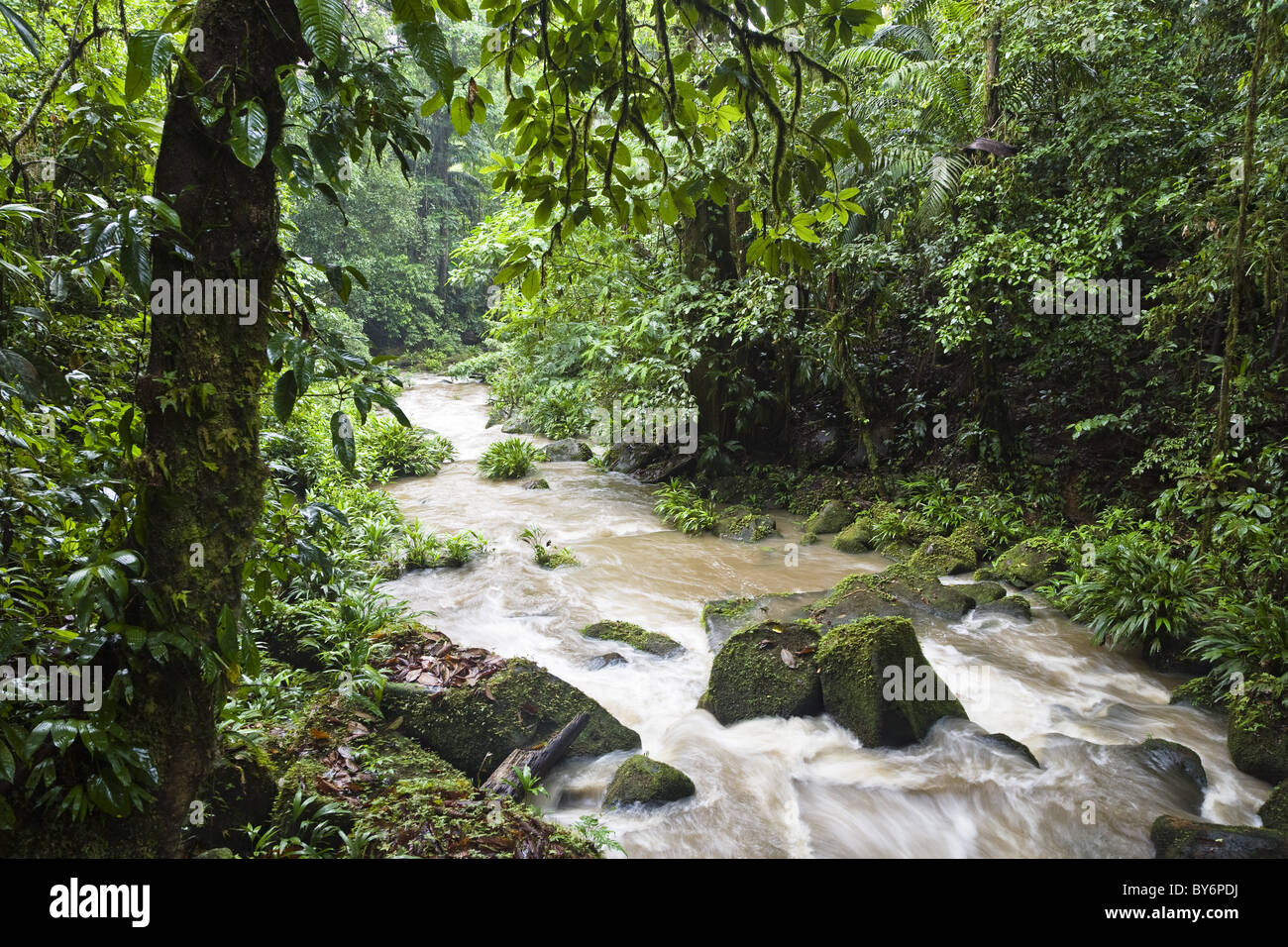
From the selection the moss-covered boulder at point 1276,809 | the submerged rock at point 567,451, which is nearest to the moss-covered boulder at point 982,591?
the moss-covered boulder at point 1276,809

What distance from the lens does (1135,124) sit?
25.2 feet

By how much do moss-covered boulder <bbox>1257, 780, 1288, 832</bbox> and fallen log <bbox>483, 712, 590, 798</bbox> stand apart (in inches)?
153

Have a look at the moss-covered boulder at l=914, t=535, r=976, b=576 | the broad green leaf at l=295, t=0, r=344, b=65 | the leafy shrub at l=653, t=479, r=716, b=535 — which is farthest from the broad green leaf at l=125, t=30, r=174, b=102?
the leafy shrub at l=653, t=479, r=716, b=535

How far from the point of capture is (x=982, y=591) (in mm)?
7152

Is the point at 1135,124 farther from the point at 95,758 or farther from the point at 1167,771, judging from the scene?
the point at 95,758

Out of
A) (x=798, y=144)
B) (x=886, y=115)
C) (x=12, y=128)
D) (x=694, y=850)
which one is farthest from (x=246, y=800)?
(x=886, y=115)

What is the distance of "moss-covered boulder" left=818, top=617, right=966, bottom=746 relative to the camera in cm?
456

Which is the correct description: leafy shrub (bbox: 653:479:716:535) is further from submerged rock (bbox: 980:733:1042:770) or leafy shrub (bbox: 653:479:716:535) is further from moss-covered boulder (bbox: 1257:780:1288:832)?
moss-covered boulder (bbox: 1257:780:1288:832)

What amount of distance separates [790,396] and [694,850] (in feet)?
31.8

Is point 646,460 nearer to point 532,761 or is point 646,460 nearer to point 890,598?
point 890,598

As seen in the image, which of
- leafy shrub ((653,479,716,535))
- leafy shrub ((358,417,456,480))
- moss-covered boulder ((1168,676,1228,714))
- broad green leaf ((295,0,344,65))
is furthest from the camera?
leafy shrub ((358,417,456,480))

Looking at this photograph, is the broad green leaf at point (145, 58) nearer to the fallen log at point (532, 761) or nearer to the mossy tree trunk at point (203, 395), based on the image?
the mossy tree trunk at point (203, 395)

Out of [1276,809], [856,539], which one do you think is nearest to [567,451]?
[856,539]

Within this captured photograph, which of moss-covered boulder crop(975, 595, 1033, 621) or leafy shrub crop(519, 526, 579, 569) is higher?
leafy shrub crop(519, 526, 579, 569)
